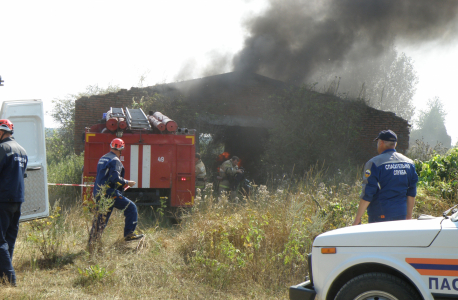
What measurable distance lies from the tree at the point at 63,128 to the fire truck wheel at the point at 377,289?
16432 mm

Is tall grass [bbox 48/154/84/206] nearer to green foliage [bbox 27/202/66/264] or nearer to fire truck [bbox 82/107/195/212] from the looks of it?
fire truck [bbox 82/107/195/212]

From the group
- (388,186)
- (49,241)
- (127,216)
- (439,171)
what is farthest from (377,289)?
(439,171)

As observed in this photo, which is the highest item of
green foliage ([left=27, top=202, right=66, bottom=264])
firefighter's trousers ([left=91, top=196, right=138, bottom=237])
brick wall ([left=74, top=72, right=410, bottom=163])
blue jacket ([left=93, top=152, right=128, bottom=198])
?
brick wall ([left=74, top=72, right=410, bottom=163])

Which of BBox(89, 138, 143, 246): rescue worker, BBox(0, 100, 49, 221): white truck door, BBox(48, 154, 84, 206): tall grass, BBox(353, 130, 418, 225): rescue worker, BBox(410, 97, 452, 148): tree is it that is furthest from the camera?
BBox(410, 97, 452, 148): tree

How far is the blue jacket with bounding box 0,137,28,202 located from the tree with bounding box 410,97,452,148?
231 ft

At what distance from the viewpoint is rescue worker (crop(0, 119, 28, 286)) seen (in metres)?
4.00

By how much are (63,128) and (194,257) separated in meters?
19.7

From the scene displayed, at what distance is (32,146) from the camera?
504cm

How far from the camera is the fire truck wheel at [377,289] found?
256 cm

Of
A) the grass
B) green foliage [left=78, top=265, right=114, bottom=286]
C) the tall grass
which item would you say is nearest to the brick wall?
the tall grass

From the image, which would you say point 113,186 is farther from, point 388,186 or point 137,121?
point 388,186

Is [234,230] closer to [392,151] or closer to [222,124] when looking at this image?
[392,151]

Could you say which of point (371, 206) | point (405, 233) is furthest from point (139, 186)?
point (405, 233)

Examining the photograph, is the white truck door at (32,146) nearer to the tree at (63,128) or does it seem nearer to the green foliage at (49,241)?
the green foliage at (49,241)
